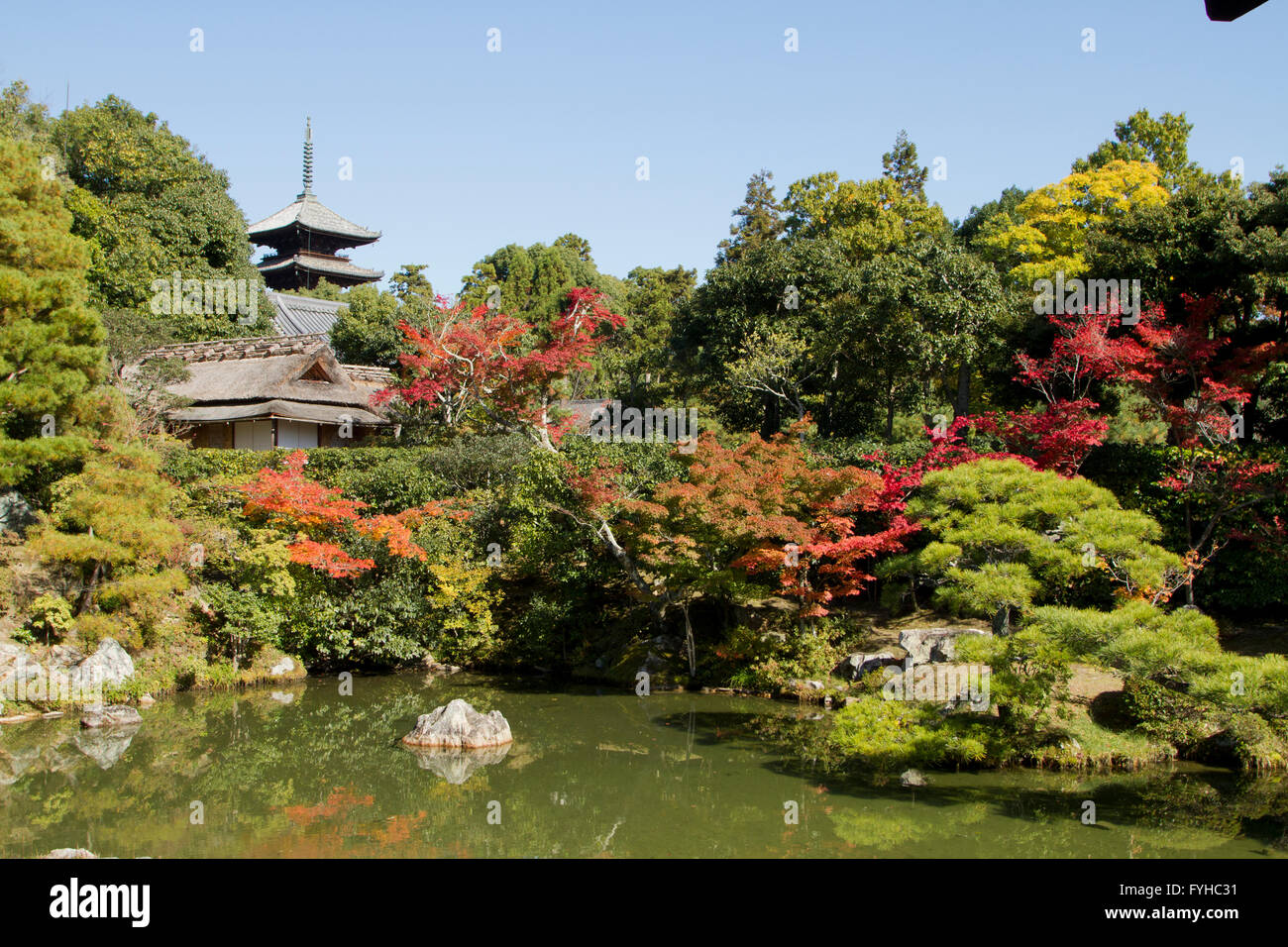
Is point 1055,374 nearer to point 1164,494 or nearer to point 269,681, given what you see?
point 1164,494

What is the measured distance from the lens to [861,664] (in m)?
12.4

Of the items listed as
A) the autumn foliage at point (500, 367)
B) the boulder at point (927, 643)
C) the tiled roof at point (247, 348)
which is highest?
the tiled roof at point (247, 348)

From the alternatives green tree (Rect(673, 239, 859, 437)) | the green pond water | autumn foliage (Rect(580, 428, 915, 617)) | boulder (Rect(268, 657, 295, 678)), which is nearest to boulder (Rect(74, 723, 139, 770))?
the green pond water

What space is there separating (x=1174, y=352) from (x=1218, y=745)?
17.6ft

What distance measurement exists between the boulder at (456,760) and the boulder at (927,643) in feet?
16.5

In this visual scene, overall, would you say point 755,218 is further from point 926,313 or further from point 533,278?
point 926,313

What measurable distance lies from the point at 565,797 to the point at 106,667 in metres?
6.73

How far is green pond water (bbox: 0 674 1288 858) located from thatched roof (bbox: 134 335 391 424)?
9.89 m

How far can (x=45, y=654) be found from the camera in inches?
475

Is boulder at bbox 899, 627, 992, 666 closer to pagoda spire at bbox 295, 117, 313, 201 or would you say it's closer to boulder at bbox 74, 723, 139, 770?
boulder at bbox 74, 723, 139, 770

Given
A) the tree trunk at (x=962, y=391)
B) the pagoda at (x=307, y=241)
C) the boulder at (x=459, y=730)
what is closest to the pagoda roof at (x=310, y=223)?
the pagoda at (x=307, y=241)

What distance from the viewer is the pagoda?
40.2m

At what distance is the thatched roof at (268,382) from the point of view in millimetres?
20734

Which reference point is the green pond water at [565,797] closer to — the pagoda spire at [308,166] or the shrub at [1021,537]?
the shrub at [1021,537]
